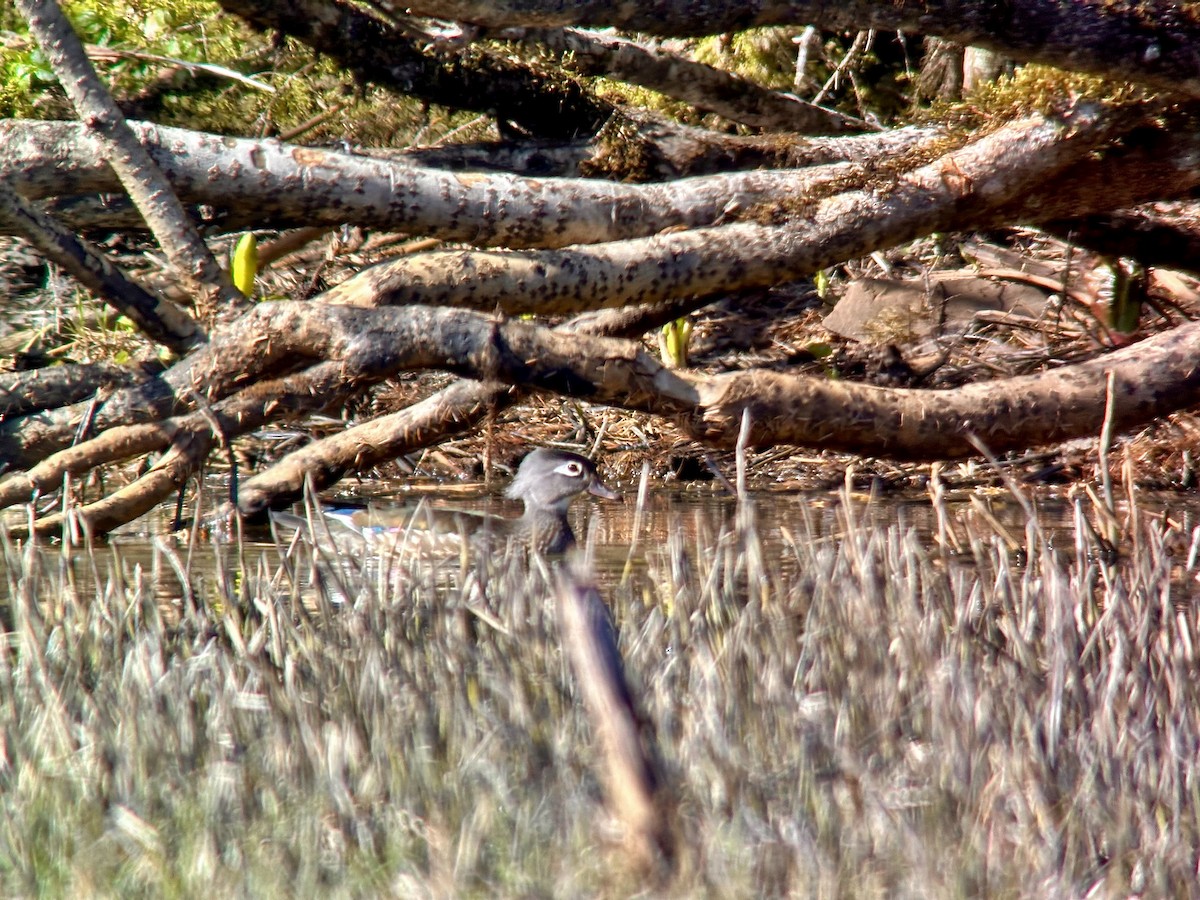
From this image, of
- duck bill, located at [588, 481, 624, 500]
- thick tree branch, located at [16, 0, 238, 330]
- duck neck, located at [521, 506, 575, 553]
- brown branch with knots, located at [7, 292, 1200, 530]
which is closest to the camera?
brown branch with knots, located at [7, 292, 1200, 530]

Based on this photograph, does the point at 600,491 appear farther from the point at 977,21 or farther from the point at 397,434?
the point at 977,21

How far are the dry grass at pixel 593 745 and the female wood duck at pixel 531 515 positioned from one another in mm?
2051

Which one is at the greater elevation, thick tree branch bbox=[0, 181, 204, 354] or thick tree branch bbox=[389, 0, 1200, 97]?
thick tree branch bbox=[389, 0, 1200, 97]

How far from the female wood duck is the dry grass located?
205 centimetres

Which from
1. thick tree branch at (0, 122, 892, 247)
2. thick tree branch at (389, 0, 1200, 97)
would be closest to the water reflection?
thick tree branch at (0, 122, 892, 247)

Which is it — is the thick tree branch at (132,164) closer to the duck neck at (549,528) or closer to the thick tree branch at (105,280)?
the thick tree branch at (105,280)

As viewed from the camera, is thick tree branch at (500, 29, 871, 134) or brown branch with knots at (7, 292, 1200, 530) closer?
brown branch with knots at (7, 292, 1200, 530)

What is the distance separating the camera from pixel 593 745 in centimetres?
277

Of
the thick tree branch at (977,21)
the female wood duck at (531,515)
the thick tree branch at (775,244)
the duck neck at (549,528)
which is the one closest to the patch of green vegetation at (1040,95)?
the thick tree branch at (775,244)

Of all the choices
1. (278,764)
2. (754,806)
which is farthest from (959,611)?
(278,764)

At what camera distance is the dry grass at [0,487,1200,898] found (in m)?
2.33

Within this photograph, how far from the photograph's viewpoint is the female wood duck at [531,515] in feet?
19.7

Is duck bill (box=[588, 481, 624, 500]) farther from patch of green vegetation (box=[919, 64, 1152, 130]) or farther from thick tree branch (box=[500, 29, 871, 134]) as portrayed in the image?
patch of green vegetation (box=[919, 64, 1152, 130])

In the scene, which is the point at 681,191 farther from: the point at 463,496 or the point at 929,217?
the point at 463,496
